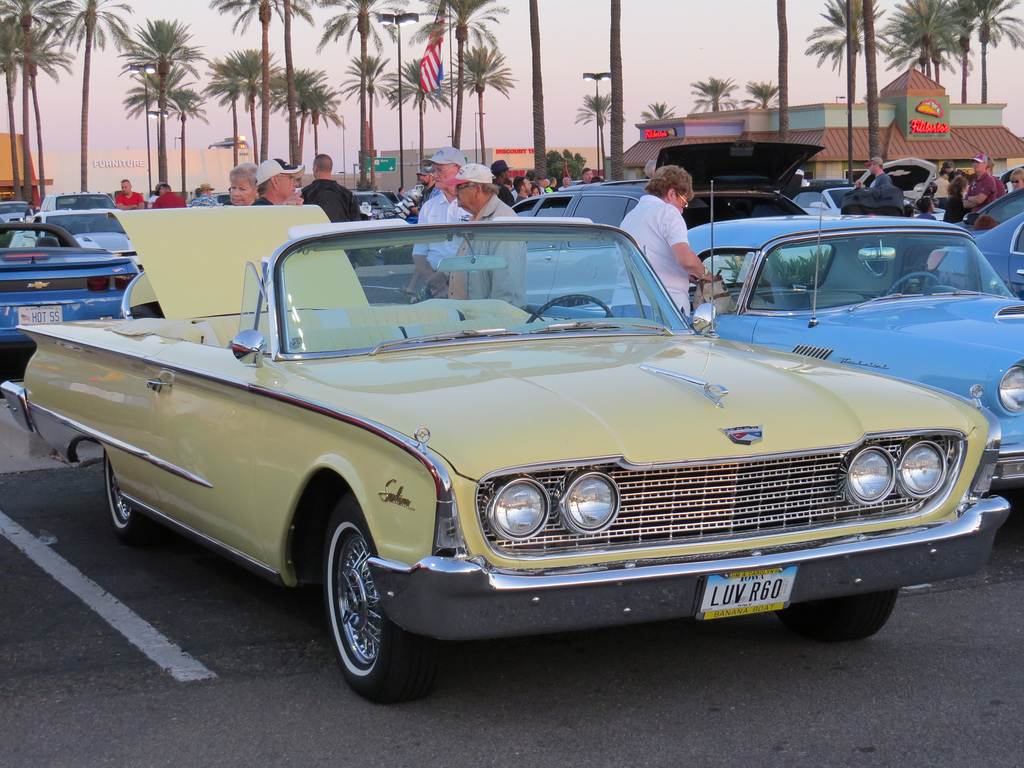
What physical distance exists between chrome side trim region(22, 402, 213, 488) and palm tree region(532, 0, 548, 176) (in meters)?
26.6

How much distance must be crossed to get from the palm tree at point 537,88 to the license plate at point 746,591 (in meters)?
29.1

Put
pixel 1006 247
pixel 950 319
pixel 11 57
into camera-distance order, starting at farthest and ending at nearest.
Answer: pixel 11 57, pixel 1006 247, pixel 950 319

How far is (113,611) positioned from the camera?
199 inches

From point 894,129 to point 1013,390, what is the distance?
165 feet

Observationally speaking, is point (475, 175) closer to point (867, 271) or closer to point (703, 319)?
point (867, 271)

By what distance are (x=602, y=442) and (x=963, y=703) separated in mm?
1441

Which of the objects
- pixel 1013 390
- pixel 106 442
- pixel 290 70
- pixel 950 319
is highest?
pixel 290 70

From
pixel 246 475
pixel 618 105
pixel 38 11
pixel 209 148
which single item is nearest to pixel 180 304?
pixel 246 475

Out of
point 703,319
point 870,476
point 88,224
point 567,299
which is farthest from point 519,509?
point 88,224

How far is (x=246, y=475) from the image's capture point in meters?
4.44

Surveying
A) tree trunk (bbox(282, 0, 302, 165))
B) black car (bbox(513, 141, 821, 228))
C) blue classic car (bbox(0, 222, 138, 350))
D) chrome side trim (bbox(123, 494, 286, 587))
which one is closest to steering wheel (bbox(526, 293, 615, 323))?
chrome side trim (bbox(123, 494, 286, 587))

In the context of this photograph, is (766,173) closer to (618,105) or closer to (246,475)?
(246,475)

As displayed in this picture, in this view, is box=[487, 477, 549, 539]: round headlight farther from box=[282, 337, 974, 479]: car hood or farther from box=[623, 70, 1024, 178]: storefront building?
box=[623, 70, 1024, 178]: storefront building

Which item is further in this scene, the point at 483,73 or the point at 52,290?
the point at 483,73
